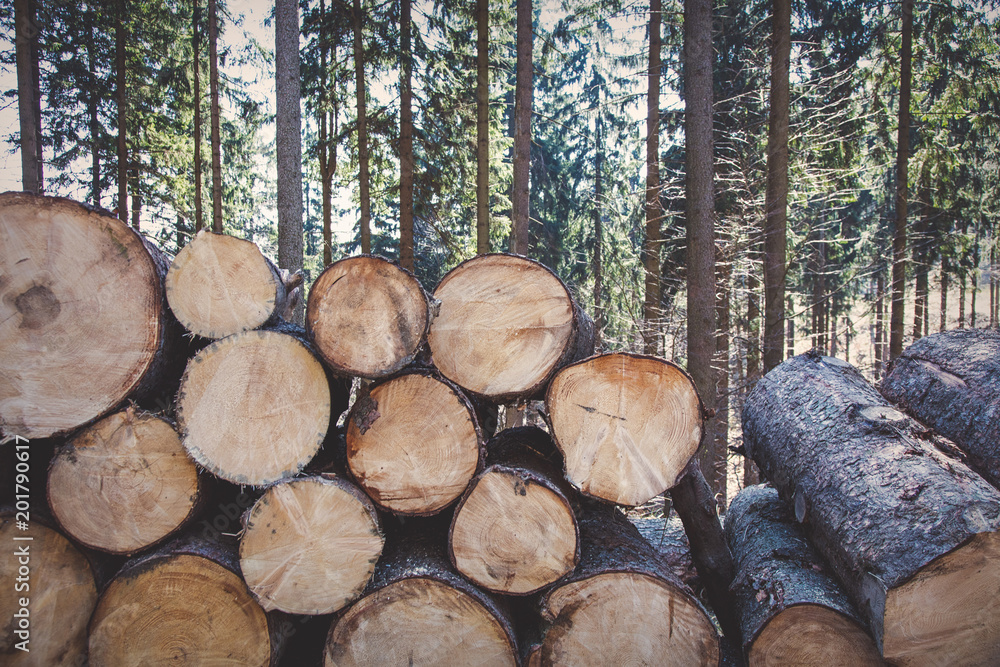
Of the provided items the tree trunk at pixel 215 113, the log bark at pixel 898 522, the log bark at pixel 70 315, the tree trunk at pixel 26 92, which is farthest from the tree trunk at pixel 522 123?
the tree trunk at pixel 26 92

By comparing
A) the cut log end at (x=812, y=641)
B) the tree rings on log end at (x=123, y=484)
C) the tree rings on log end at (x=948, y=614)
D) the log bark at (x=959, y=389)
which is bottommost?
the cut log end at (x=812, y=641)

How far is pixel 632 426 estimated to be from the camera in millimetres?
2318

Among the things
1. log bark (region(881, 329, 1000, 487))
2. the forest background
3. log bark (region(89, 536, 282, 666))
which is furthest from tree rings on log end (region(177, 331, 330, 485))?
the forest background

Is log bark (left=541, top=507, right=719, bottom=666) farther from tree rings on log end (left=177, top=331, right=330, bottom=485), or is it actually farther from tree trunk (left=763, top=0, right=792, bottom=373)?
tree trunk (left=763, top=0, right=792, bottom=373)

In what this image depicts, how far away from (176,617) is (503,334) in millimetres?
1985

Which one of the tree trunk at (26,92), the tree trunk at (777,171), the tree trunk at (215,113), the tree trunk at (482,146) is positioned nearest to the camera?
the tree trunk at (777,171)

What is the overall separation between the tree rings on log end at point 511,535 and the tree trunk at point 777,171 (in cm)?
536

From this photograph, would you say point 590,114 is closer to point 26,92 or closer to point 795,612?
point 26,92

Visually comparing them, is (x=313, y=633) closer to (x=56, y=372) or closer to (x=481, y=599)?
(x=481, y=599)

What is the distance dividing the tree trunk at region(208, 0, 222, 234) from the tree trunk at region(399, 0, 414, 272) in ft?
15.0

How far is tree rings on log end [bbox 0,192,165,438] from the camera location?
2.25 m

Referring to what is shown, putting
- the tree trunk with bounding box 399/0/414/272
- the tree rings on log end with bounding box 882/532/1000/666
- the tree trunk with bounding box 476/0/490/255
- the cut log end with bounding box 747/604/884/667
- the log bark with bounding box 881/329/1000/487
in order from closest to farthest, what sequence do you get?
1. the tree rings on log end with bounding box 882/532/1000/666
2. the cut log end with bounding box 747/604/884/667
3. the log bark with bounding box 881/329/1000/487
4. the tree trunk with bounding box 476/0/490/255
5. the tree trunk with bounding box 399/0/414/272

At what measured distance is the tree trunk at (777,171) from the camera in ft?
21.4

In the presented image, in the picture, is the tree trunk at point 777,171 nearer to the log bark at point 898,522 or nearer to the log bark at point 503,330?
the log bark at point 898,522
